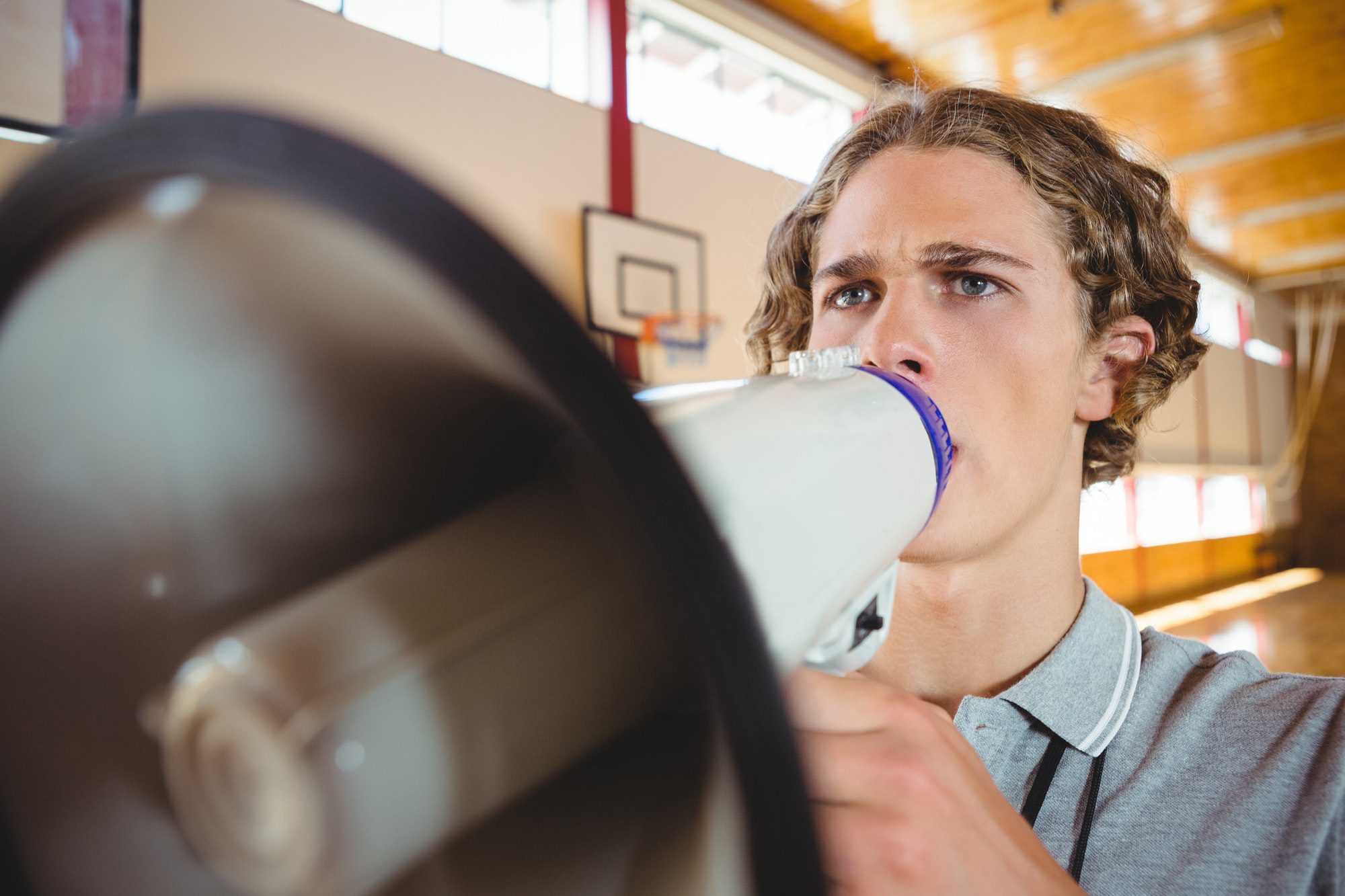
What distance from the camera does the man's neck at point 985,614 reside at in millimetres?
835

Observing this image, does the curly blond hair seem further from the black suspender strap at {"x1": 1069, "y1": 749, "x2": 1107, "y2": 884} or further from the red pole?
the red pole

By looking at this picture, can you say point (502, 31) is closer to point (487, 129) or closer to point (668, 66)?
point (487, 129)

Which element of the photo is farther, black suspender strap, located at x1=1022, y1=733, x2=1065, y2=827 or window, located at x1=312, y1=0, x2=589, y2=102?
window, located at x1=312, y1=0, x2=589, y2=102

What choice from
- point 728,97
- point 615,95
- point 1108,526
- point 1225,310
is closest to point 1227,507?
point 1225,310

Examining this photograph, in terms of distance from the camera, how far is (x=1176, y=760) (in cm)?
69

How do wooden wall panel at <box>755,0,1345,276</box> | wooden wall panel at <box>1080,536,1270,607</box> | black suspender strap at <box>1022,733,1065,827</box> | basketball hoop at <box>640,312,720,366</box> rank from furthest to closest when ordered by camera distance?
wooden wall panel at <box>1080,536,1270,607</box>
wooden wall panel at <box>755,0,1345,276</box>
basketball hoop at <box>640,312,720,366</box>
black suspender strap at <box>1022,733,1065,827</box>

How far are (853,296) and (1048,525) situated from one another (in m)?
0.32

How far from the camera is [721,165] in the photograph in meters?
4.15

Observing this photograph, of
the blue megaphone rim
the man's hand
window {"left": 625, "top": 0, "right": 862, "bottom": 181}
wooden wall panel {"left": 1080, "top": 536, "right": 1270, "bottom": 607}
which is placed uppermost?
window {"left": 625, "top": 0, "right": 862, "bottom": 181}

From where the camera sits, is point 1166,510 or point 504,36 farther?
point 1166,510

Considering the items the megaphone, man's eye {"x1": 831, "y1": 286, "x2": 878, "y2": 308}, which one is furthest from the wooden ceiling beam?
the megaphone

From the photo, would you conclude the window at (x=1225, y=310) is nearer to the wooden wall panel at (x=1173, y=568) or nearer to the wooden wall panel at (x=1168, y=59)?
the wooden wall panel at (x=1168, y=59)

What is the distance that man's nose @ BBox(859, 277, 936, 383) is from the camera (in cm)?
70

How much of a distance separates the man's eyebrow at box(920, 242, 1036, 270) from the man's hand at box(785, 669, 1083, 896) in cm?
50
